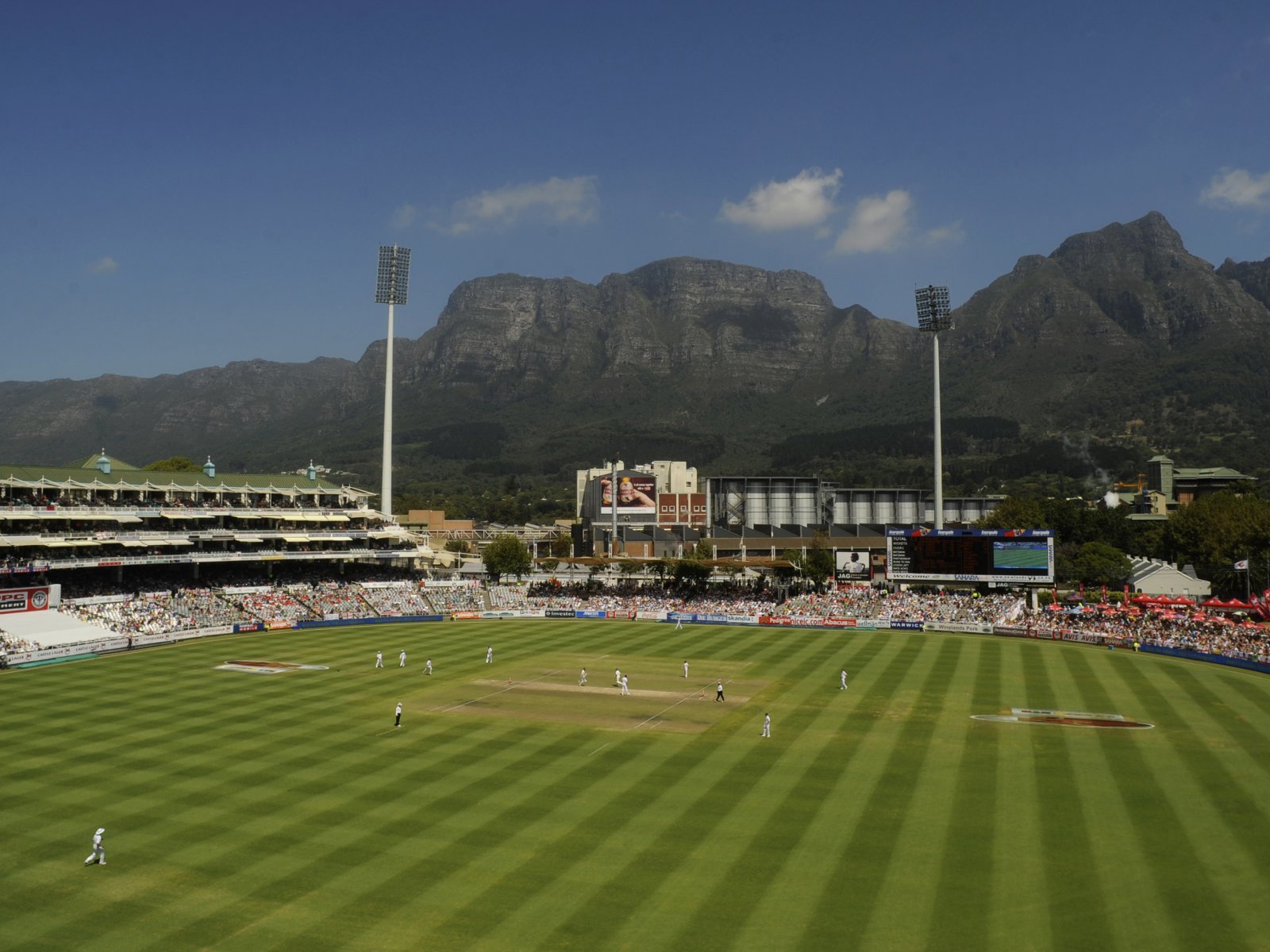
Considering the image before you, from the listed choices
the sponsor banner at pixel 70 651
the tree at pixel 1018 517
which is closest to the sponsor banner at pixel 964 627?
the tree at pixel 1018 517

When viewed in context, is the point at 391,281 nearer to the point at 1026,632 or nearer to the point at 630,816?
the point at 1026,632

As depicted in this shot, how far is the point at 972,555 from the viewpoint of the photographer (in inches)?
2872

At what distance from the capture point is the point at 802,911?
20.3 m

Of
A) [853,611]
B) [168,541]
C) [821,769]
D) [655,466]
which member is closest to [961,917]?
[821,769]

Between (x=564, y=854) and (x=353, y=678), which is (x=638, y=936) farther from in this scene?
(x=353, y=678)

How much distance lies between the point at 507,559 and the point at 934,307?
168ft

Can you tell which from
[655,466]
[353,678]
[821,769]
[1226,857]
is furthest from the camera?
[655,466]

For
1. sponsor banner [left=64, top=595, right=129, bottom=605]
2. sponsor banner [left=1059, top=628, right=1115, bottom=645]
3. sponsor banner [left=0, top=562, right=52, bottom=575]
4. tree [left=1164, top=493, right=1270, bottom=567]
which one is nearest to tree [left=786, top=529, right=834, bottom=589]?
sponsor banner [left=1059, top=628, right=1115, bottom=645]

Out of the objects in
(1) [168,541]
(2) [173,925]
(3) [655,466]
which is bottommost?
(2) [173,925]

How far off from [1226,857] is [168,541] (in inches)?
2904

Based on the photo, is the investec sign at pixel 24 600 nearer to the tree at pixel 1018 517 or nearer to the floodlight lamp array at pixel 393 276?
the floodlight lamp array at pixel 393 276

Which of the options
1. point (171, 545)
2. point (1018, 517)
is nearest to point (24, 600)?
point (171, 545)

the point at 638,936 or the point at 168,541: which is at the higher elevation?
the point at 168,541

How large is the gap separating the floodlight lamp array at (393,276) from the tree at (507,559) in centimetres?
2782
